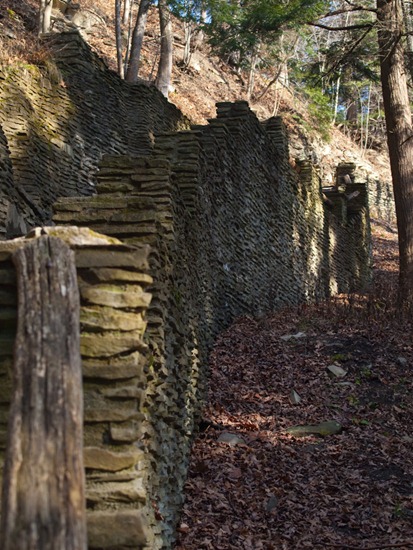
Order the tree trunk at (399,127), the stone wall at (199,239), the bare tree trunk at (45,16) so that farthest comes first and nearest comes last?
the bare tree trunk at (45,16)
the tree trunk at (399,127)
the stone wall at (199,239)

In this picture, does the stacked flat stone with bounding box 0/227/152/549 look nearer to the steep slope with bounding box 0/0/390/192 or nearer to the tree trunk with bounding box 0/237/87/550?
the tree trunk with bounding box 0/237/87/550

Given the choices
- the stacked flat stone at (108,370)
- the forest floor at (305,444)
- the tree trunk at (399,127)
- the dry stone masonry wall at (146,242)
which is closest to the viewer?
the stacked flat stone at (108,370)

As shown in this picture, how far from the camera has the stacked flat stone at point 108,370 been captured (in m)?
3.17

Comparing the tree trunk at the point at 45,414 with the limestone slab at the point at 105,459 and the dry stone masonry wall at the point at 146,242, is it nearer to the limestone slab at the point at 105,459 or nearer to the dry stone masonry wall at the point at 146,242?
the dry stone masonry wall at the point at 146,242

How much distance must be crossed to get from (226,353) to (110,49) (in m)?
23.8

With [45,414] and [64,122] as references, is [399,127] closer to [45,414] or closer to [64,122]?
[64,122]

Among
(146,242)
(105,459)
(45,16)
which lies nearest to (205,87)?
(45,16)

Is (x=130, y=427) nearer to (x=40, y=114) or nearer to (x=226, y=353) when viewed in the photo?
(x=226, y=353)

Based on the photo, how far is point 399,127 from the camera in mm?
13320

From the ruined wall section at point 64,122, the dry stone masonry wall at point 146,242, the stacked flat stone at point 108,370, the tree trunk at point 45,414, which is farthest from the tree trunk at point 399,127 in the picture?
the tree trunk at point 45,414

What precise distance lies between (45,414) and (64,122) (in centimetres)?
1121

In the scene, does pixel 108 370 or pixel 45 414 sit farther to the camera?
pixel 108 370

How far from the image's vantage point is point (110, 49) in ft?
96.6

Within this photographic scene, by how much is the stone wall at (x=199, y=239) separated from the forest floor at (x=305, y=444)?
34 cm
